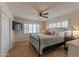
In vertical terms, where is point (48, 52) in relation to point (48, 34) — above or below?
below

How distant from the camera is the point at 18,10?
9.20ft

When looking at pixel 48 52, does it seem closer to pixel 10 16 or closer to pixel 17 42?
pixel 17 42

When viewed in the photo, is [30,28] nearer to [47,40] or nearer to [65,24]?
[47,40]

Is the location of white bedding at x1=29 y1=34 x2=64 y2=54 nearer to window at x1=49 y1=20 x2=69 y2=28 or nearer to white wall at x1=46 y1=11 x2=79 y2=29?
window at x1=49 y1=20 x2=69 y2=28

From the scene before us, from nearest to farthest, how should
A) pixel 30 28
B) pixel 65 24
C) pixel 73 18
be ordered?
pixel 73 18, pixel 65 24, pixel 30 28

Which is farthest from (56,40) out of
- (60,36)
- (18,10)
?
(18,10)

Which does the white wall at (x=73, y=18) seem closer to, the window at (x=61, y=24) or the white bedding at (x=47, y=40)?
the window at (x=61, y=24)

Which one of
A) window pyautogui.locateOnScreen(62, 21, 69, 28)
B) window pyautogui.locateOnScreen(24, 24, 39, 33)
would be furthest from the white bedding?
window pyautogui.locateOnScreen(62, 21, 69, 28)

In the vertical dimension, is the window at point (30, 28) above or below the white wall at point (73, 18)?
below

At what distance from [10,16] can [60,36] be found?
2199mm

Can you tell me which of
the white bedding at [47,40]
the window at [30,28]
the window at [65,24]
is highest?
the window at [65,24]

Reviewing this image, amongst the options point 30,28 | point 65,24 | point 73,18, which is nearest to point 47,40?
point 30,28

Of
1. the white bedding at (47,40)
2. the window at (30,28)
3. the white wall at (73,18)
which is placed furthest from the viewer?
the white bedding at (47,40)

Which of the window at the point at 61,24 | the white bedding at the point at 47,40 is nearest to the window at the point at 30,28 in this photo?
the white bedding at the point at 47,40
